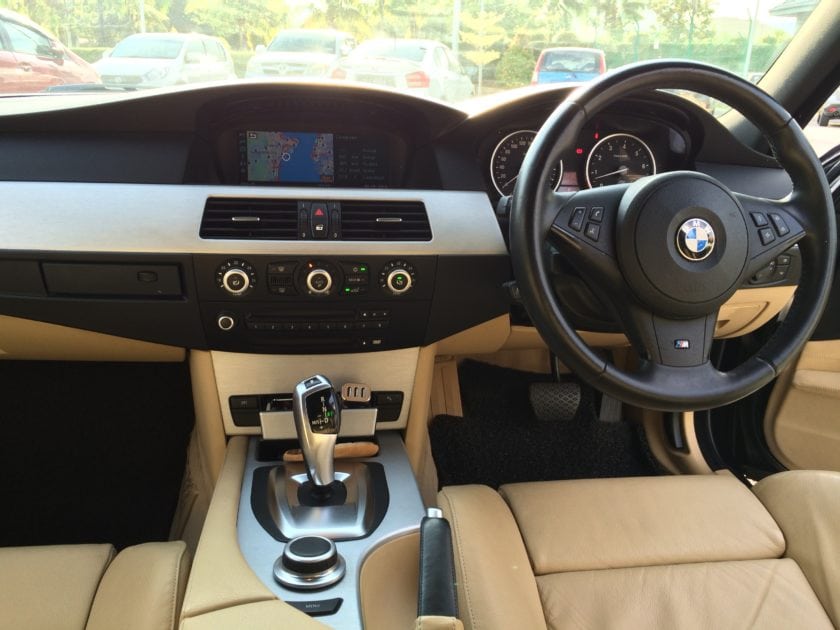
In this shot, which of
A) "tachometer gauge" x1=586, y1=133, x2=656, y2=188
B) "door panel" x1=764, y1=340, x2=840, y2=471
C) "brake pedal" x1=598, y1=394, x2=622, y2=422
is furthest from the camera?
"brake pedal" x1=598, y1=394, x2=622, y2=422

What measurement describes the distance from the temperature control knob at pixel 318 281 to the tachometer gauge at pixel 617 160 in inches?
27.4

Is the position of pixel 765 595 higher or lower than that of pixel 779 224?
lower

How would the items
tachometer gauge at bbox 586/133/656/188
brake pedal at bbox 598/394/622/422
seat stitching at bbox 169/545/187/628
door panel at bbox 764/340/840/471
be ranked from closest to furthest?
1. seat stitching at bbox 169/545/187/628
2. tachometer gauge at bbox 586/133/656/188
3. door panel at bbox 764/340/840/471
4. brake pedal at bbox 598/394/622/422

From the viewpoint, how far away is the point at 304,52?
167 cm

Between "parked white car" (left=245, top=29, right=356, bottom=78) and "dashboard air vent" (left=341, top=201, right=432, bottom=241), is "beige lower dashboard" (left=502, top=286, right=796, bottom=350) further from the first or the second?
"parked white car" (left=245, top=29, right=356, bottom=78)

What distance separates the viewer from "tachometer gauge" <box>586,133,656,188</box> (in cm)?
170

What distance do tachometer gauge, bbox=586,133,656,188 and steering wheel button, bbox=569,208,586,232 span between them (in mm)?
562

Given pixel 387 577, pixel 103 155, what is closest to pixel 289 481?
pixel 387 577

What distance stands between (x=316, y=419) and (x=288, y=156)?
2.16 ft

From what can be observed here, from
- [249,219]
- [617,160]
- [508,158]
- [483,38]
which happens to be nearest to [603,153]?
[617,160]

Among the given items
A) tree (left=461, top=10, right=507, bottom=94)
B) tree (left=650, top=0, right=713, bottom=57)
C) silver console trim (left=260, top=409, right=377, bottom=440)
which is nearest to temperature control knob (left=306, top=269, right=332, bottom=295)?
silver console trim (left=260, top=409, right=377, bottom=440)

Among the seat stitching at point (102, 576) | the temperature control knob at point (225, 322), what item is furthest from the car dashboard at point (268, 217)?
the seat stitching at point (102, 576)

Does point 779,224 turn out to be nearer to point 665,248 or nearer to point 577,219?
point 665,248

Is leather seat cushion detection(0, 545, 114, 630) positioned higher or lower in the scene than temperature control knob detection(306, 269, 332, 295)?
lower
